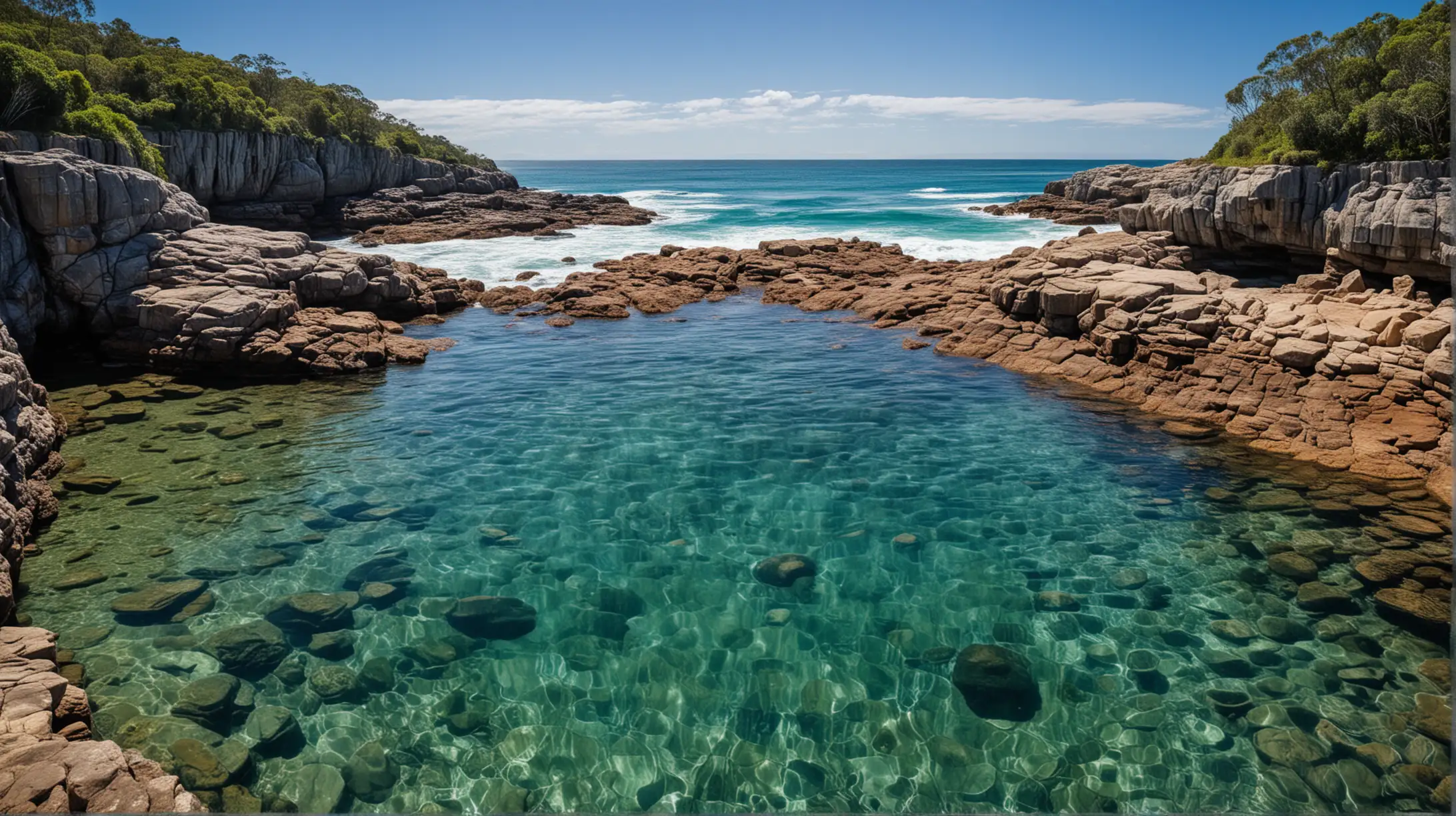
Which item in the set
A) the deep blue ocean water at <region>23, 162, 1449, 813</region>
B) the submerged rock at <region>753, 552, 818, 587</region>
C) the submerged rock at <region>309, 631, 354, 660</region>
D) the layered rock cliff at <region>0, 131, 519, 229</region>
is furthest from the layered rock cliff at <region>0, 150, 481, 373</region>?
the layered rock cliff at <region>0, 131, 519, 229</region>

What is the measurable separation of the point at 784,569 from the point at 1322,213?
2239cm

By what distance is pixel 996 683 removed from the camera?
28.1ft

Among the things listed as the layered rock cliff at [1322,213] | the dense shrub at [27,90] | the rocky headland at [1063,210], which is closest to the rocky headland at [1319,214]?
the layered rock cliff at [1322,213]

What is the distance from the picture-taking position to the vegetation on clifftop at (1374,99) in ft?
71.5

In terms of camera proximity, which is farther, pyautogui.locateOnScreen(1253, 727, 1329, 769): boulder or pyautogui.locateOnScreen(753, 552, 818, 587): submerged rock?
pyautogui.locateOnScreen(753, 552, 818, 587): submerged rock

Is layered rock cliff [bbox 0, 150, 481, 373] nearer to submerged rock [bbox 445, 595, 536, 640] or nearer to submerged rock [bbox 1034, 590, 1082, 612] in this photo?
submerged rock [bbox 445, 595, 536, 640]

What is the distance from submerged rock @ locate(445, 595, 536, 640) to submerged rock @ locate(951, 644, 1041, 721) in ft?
17.4

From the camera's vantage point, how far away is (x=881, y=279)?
34.6 metres

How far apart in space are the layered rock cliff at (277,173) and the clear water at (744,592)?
38525 mm

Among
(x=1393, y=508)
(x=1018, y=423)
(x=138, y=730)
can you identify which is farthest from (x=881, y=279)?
(x=138, y=730)

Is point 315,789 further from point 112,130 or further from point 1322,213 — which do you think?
point 112,130

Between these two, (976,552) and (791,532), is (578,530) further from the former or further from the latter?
(976,552)

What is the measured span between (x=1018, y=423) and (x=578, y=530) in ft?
33.9

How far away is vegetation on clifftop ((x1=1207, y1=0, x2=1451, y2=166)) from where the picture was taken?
2178cm
